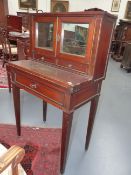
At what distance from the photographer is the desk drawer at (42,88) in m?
1.06

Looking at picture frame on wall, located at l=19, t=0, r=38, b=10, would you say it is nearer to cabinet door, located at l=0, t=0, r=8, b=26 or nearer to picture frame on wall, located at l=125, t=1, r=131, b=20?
cabinet door, located at l=0, t=0, r=8, b=26

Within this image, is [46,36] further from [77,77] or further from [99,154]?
[99,154]

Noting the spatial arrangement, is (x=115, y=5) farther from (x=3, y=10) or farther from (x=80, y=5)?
(x=3, y=10)

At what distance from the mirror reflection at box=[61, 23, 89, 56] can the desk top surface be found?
0.54ft

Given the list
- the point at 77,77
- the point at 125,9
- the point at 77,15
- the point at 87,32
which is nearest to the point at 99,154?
the point at 77,77

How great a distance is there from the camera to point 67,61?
1.21 meters

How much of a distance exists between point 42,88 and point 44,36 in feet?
1.75

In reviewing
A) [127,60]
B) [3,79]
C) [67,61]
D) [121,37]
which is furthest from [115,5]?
[67,61]

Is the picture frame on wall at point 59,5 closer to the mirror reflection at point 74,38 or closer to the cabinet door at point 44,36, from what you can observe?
the cabinet door at point 44,36

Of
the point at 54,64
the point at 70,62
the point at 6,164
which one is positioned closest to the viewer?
the point at 6,164

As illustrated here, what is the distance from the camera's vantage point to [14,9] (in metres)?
6.39

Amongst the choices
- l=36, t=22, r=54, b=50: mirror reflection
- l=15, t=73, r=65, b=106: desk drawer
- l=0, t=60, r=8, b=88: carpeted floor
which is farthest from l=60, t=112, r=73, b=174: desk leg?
l=0, t=60, r=8, b=88: carpeted floor

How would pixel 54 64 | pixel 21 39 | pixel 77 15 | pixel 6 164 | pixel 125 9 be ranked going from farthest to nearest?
pixel 125 9, pixel 21 39, pixel 54 64, pixel 77 15, pixel 6 164

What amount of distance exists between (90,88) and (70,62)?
0.25 m
